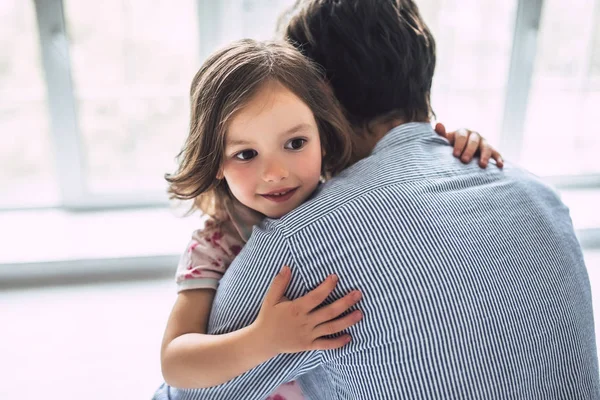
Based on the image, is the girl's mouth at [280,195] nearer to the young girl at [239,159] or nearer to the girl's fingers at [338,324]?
the young girl at [239,159]

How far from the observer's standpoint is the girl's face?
0.89 m

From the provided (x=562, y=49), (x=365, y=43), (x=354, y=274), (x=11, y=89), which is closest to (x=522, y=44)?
(x=562, y=49)

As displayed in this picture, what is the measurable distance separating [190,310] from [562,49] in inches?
59.9

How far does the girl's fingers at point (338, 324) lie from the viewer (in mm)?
723

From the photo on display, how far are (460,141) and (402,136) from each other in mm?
140

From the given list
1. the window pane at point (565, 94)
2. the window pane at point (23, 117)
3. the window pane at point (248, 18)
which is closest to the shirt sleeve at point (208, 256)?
the window pane at point (248, 18)

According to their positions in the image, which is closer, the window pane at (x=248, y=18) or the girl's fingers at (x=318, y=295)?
the girl's fingers at (x=318, y=295)

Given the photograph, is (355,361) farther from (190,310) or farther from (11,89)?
(11,89)

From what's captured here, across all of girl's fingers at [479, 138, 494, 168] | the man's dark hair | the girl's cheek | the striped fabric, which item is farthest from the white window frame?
the striped fabric

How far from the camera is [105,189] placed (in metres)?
1.82

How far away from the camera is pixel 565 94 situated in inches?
76.3

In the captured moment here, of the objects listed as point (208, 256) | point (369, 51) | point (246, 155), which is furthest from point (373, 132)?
point (208, 256)

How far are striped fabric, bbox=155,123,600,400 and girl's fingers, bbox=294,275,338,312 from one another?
1cm

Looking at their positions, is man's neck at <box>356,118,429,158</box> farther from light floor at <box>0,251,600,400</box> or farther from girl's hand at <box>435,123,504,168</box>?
light floor at <box>0,251,600,400</box>
